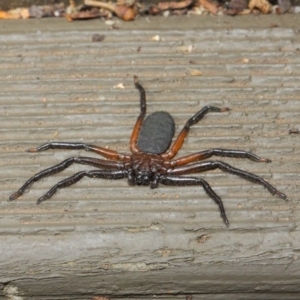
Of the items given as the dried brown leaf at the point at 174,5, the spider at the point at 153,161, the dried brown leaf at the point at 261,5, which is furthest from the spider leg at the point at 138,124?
the dried brown leaf at the point at 261,5

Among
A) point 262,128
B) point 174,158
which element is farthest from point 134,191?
point 262,128

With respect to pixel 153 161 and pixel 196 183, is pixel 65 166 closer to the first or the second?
pixel 153 161

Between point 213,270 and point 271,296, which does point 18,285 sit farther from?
point 271,296

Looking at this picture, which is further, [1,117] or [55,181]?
[1,117]

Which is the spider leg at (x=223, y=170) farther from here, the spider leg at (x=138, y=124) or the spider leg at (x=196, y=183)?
the spider leg at (x=138, y=124)

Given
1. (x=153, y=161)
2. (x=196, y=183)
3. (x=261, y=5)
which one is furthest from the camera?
(x=261, y=5)

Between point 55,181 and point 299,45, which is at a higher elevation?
point 299,45

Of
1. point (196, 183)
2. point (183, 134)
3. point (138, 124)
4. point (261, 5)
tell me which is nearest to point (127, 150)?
point (138, 124)

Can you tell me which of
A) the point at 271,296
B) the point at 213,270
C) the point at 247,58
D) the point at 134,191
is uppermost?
the point at 247,58
